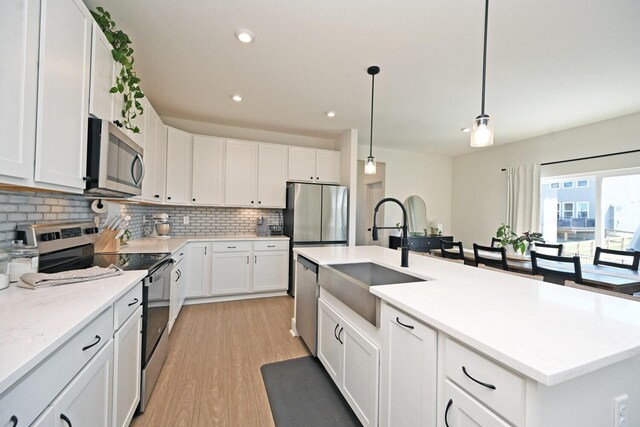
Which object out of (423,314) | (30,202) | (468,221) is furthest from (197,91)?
(468,221)

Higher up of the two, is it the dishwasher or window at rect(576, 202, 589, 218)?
window at rect(576, 202, 589, 218)

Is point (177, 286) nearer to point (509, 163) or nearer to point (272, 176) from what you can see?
point (272, 176)

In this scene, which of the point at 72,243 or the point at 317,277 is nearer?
the point at 72,243

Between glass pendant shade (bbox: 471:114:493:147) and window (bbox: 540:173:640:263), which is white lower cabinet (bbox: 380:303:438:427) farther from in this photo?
window (bbox: 540:173:640:263)

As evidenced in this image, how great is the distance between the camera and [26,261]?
1308mm

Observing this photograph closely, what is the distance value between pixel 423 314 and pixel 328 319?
1071 mm

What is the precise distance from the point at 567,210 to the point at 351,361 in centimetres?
465

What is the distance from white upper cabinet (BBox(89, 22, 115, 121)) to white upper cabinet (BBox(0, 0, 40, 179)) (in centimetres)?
47

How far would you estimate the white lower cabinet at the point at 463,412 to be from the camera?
753mm

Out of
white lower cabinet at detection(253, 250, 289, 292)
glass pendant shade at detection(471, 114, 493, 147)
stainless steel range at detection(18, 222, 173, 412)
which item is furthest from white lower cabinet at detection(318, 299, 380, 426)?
white lower cabinet at detection(253, 250, 289, 292)

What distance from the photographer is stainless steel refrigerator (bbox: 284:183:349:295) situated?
12.8 ft

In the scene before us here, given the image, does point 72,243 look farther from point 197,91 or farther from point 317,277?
point 197,91

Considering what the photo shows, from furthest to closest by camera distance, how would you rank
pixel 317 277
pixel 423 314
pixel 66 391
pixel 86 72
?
pixel 317 277
pixel 86 72
pixel 423 314
pixel 66 391

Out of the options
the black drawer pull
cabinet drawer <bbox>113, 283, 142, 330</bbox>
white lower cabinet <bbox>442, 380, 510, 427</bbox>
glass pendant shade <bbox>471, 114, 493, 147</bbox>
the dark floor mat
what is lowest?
the dark floor mat
